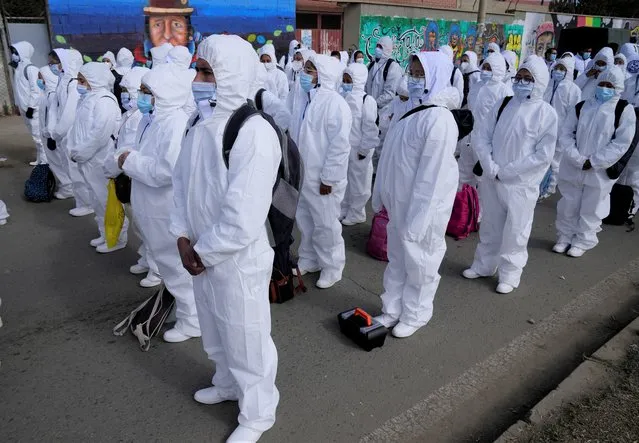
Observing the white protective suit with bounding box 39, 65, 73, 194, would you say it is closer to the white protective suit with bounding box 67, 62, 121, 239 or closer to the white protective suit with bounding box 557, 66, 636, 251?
Answer: the white protective suit with bounding box 67, 62, 121, 239

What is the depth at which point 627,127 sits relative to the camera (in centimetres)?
521

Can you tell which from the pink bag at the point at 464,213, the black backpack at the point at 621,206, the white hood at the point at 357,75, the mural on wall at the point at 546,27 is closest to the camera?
the pink bag at the point at 464,213

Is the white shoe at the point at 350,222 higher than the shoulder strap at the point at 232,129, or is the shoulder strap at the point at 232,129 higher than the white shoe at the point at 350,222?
the shoulder strap at the point at 232,129

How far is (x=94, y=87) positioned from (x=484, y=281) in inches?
182

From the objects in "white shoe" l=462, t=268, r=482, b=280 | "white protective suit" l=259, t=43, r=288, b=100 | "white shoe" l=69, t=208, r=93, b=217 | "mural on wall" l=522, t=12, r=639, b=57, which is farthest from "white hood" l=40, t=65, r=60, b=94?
"mural on wall" l=522, t=12, r=639, b=57

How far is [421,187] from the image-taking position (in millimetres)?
3529

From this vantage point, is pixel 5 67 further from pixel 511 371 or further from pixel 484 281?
pixel 511 371

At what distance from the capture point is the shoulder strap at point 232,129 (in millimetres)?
2363

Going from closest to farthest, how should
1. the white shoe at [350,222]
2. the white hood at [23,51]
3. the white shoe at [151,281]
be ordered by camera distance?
the white shoe at [151,281]
the white shoe at [350,222]
the white hood at [23,51]

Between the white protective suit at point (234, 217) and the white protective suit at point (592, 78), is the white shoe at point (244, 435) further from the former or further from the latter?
the white protective suit at point (592, 78)

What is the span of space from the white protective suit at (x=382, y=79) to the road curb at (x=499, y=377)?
520cm

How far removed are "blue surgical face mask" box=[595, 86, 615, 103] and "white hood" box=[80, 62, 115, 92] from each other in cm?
538

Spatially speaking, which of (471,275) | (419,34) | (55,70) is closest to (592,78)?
(471,275)

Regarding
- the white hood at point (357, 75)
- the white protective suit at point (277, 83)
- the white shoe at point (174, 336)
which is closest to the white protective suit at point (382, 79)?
the white protective suit at point (277, 83)
